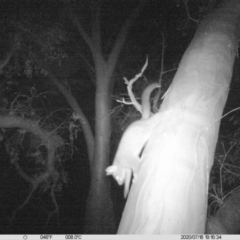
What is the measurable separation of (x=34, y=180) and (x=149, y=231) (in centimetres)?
553

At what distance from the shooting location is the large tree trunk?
1242 millimetres

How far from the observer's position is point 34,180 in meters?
6.20

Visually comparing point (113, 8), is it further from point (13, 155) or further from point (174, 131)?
point (174, 131)

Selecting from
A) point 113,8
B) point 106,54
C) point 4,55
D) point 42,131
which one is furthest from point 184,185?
point 106,54

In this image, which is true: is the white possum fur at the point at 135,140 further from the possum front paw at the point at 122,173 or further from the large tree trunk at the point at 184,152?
the possum front paw at the point at 122,173

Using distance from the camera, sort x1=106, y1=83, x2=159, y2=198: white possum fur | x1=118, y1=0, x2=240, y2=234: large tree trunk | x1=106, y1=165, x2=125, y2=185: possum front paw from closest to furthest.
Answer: x1=118, y1=0, x2=240, y2=234: large tree trunk
x1=106, y1=83, x2=159, y2=198: white possum fur
x1=106, y1=165, x2=125, y2=185: possum front paw

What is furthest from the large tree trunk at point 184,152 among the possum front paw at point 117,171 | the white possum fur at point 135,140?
the possum front paw at point 117,171

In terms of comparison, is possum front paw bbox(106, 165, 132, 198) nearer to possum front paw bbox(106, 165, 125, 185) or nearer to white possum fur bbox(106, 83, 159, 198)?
possum front paw bbox(106, 165, 125, 185)

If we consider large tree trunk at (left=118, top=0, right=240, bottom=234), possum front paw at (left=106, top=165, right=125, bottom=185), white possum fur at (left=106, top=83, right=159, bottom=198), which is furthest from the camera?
possum front paw at (left=106, top=165, right=125, bottom=185)

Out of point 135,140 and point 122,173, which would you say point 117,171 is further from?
point 135,140

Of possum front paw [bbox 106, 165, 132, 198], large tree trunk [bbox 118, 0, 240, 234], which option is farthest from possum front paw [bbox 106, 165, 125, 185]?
large tree trunk [bbox 118, 0, 240, 234]

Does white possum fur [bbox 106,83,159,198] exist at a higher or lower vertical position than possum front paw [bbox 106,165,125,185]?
higher

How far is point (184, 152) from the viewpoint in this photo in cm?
133

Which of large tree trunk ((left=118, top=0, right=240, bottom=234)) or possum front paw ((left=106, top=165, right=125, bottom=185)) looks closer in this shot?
large tree trunk ((left=118, top=0, right=240, bottom=234))
